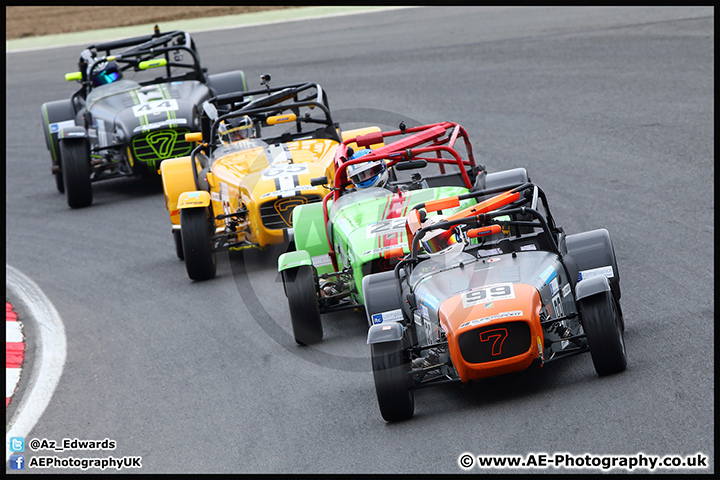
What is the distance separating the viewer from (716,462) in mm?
5805

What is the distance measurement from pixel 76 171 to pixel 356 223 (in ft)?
23.0

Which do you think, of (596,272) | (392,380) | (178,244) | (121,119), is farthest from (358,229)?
(121,119)

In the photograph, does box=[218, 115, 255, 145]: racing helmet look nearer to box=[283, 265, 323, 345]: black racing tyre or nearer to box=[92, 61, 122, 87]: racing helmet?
box=[283, 265, 323, 345]: black racing tyre

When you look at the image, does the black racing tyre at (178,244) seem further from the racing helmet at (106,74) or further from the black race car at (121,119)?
the racing helmet at (106,74)

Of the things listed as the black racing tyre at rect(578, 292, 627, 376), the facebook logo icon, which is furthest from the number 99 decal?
the facebook logo icon

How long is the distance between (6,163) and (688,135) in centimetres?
1198

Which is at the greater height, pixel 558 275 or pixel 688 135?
pixel 558 275

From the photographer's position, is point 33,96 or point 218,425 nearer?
point 218,425

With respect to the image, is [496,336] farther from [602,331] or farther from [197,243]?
[197,243]

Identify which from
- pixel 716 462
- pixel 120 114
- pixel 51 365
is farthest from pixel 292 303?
pixel 120 114

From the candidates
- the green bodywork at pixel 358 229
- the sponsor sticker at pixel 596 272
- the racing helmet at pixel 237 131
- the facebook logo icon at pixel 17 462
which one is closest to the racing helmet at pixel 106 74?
the racing helmet at pixel 237 131

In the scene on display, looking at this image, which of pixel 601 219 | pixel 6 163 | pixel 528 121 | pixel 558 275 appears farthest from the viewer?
pixel 6 163

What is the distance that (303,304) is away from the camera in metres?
8.68
